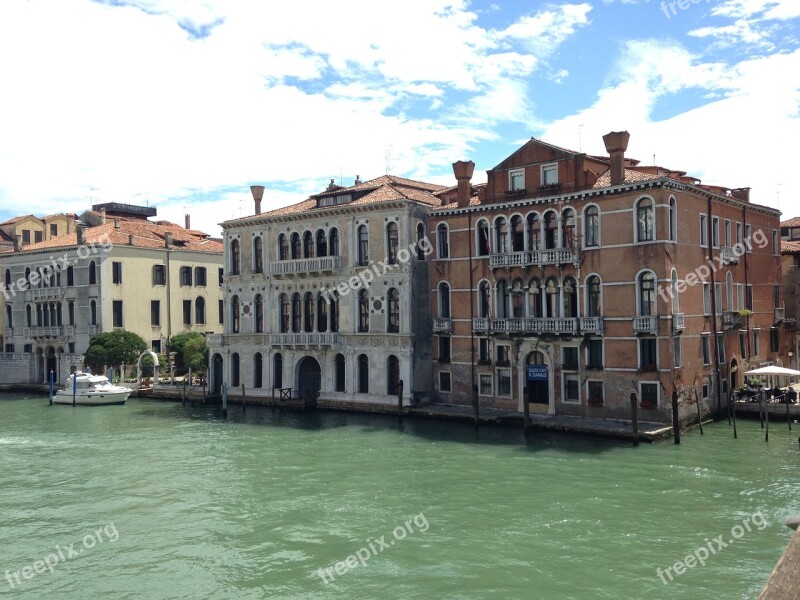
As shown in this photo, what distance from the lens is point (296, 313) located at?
1264 inches

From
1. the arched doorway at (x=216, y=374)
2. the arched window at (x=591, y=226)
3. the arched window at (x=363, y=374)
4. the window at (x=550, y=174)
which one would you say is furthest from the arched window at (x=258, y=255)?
the arched window at (x=591, y=226)

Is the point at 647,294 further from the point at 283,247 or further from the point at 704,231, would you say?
the point at 283,247

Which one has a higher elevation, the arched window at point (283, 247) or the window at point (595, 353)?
the arched window at point (283, 247)

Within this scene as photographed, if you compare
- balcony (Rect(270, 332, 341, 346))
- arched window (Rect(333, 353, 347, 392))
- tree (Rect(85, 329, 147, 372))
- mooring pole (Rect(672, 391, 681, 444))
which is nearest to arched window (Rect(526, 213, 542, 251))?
mooring pole (Rect(672, 391, 681, 444))

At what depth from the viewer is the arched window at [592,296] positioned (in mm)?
24172

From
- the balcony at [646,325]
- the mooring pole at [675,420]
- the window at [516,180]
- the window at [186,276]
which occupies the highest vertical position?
the window at [516,180]

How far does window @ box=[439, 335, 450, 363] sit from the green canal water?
3918mm

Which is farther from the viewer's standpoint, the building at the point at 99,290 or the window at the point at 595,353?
the building at the point at 99,290

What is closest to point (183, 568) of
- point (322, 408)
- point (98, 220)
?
point (322, 408)

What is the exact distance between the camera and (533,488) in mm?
17328

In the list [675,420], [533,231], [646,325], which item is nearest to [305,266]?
[533,231]

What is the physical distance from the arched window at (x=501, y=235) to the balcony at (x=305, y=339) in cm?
778

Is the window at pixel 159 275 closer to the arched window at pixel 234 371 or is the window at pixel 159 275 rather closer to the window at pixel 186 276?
the window at pixel 186 276

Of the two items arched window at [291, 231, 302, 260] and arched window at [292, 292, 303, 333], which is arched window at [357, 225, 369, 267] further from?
arched window at [292, 292, 303, 333]
